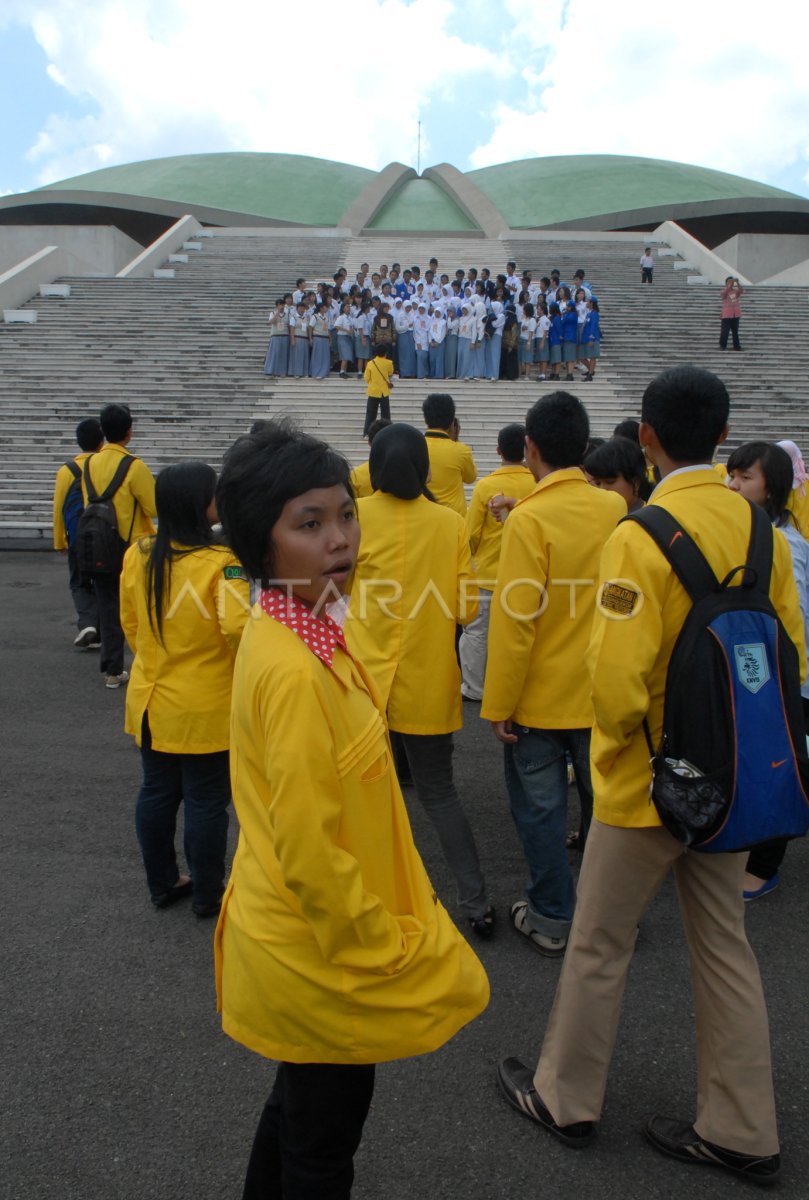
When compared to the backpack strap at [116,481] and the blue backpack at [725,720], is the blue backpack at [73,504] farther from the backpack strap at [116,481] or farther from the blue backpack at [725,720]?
the blue backpack at [725,720]

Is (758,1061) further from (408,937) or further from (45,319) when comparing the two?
(45,319)

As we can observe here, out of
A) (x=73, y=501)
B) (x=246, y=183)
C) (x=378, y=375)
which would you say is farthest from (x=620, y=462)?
(x=246, y=183)

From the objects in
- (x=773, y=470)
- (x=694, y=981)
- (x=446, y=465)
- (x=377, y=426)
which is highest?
(x=377, y=426)

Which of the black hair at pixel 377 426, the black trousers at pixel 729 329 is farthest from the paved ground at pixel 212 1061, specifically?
the black trousers at pixel 729 329

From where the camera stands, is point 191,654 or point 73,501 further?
point 73,501

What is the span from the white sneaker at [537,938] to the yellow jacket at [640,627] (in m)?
1.18

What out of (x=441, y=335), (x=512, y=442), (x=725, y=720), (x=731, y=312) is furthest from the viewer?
(x=731, y=312)

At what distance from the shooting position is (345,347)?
1602 cm

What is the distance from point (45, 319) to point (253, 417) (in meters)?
6.50

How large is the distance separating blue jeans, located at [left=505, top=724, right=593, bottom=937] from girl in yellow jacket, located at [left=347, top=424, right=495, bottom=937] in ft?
0.81

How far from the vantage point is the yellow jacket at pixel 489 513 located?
504 centimetres

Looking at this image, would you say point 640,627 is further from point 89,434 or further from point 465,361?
point 465,361

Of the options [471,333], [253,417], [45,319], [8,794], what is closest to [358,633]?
[8,794]

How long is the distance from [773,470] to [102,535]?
4193 mm
